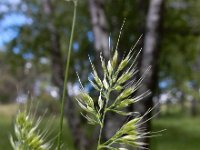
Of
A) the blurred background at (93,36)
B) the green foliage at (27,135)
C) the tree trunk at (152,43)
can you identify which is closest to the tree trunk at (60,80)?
the blurred background at (93,36)

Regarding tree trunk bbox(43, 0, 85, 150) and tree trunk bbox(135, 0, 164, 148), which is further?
tree trunk bbox(43, 0, 85, 150)

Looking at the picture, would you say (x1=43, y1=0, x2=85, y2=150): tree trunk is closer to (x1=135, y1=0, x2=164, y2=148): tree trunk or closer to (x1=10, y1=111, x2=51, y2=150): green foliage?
(x1=135, y1=0, x2=164, y2=148): tree trunk

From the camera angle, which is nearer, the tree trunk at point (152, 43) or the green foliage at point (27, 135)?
the green foliage at point (27, 135)

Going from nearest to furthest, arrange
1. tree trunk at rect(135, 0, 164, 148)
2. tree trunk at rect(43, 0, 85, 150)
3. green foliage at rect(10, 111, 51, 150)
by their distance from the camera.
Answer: green foliage at rect(10, 111, 51, 150), tree trunk at rect(135, 0, 164, 148), tree trunk at rect(43, 0, 85, 150)

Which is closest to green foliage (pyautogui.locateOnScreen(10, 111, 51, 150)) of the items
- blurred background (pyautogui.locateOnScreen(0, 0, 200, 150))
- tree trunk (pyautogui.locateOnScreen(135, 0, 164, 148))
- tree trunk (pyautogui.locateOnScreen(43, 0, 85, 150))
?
blurred background (pyautogui.locateOnScreen(0, 0, 200, 150))

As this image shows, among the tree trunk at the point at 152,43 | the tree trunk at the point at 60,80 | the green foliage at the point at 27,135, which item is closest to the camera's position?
the green foliage at the point at 27,135

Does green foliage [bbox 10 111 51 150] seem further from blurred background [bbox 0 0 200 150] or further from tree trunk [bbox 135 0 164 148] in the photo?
tree trunk [bbox 135 0 164 148]

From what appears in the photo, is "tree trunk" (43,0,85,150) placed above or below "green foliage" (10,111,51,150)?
above

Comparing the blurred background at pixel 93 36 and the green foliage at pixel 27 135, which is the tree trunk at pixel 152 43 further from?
the green foliage at pixel 27 135

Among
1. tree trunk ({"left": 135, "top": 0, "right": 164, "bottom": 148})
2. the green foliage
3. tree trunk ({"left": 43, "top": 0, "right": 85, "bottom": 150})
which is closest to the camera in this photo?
the green foliage
